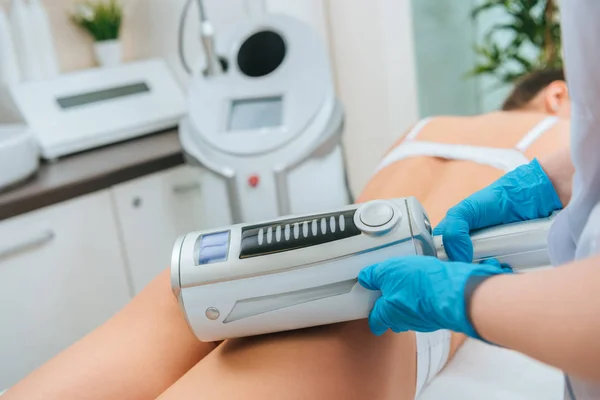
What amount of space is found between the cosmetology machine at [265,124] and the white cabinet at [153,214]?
0.48 ft

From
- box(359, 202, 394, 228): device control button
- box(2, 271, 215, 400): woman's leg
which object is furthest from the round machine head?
box(359, 202, 394, 228): device control button

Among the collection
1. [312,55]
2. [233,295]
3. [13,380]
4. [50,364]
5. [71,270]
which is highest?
[312,55]

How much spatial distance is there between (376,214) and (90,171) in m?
1.06

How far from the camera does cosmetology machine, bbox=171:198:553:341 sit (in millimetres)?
752

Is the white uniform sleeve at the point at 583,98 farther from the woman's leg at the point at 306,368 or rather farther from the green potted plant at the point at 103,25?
the green potted plant at the point at 103,25

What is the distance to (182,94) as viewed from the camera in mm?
2086

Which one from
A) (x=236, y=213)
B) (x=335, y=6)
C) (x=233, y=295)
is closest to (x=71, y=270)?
(x=236, y=213)

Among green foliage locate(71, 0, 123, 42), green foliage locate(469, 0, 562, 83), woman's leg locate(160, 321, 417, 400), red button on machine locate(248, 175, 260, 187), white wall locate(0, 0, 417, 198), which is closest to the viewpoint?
woman's leg locate(160, 321, 417, 400)

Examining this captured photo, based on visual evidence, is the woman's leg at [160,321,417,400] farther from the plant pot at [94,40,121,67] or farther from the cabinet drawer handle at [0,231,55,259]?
the plant pot at [94,40,121,67]

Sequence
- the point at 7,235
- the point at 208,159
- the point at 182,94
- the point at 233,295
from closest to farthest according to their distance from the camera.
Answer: the point at 233,295 → the point at 7,235 → the point at 208,159 → the point at 182,94

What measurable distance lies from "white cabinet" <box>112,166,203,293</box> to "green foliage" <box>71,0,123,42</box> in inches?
24.2

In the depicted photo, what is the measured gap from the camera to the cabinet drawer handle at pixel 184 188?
5.85 ft

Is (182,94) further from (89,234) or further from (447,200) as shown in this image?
(447,200)

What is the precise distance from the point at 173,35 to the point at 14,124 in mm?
678
